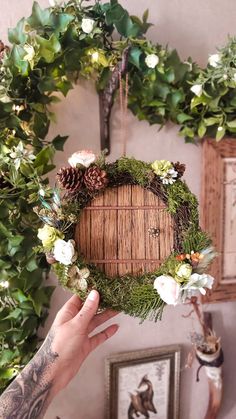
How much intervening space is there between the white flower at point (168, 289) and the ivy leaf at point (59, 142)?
551mm

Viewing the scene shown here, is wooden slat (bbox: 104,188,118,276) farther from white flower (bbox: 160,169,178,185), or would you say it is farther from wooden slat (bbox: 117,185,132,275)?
white flower (bbox: 160,169,178,185)

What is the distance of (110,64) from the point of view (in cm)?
112

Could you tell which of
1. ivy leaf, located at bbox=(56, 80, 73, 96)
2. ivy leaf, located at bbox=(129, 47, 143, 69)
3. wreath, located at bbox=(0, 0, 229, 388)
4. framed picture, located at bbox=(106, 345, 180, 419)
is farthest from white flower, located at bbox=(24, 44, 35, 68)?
framed picture, located at bbox=(106, 345, 180, 419)

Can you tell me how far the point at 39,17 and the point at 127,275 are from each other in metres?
0.71

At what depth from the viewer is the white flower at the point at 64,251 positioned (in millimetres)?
746

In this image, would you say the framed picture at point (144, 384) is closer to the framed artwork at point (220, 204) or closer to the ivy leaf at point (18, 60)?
the framed artwork at point (220, 204)

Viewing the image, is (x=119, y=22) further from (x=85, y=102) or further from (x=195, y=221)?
(x=195, y=221)

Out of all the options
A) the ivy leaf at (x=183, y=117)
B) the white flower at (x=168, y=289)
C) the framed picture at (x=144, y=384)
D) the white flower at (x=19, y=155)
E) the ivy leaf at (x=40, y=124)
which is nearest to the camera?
the white flower at (x=168, y=289)

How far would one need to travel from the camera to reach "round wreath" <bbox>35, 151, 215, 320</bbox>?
762 mm

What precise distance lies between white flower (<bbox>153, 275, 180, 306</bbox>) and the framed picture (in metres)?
0.66

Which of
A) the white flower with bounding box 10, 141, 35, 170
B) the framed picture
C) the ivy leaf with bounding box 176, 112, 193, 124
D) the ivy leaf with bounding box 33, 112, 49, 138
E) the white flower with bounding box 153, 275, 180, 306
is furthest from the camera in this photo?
the framed picture

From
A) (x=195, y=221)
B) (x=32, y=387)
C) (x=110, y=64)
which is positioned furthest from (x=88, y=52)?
(x=32, y=387)

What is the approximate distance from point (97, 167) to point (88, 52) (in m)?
0.46

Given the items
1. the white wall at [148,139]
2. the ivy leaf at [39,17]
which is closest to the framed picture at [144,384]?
the white wall at [148,139]
